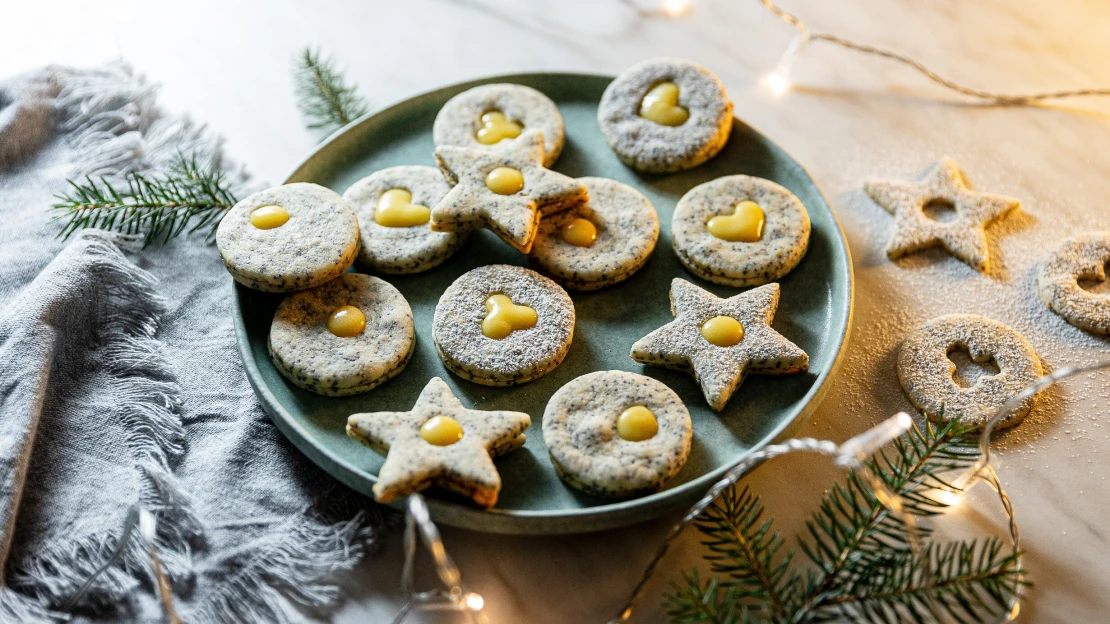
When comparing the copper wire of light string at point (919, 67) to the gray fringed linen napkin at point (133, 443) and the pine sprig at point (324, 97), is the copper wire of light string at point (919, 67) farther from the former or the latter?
the gray fringed linen napkin at point (133, 443)

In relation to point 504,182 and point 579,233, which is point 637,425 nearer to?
point 579,233

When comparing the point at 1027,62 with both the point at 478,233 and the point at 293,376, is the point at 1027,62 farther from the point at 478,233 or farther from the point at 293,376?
the point at 293,376

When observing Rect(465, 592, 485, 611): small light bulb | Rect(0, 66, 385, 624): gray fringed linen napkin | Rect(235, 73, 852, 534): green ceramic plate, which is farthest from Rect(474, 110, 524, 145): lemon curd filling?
Rect(465, 592, 485, 611): small light bulb

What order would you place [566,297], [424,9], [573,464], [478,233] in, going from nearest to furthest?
[573,464] → [566,297] → [478,233] → [424,9]

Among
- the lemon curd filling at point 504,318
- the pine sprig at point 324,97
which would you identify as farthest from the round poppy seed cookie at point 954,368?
the pine sprig at point 324,97

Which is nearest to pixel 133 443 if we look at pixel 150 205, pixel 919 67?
pixel 150 205

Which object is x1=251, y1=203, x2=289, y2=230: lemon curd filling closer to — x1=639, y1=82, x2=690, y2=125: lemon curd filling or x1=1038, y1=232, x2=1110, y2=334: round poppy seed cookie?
x1=639, y1=82, x2=690, y2=125: lemon curd filling

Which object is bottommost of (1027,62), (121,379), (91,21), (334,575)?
(334,575)

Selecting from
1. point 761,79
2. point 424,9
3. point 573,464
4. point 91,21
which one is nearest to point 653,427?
point 573,464
